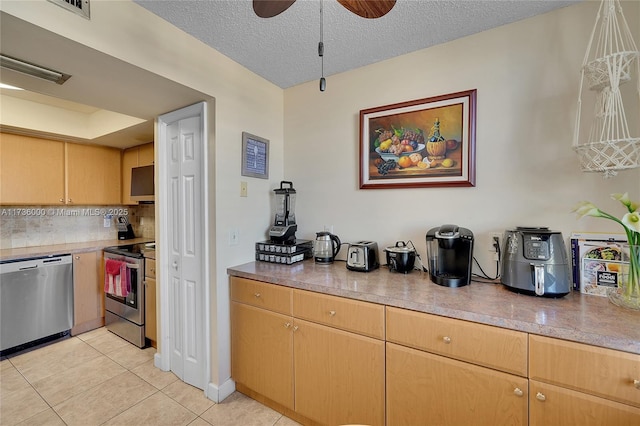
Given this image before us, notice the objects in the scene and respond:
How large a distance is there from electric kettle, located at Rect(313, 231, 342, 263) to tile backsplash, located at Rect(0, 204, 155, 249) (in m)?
2.71

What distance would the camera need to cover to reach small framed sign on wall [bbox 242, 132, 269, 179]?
2.02m

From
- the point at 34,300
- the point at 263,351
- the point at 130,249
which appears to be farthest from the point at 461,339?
the point at 34,300

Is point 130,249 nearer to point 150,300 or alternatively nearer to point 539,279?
point 150,300

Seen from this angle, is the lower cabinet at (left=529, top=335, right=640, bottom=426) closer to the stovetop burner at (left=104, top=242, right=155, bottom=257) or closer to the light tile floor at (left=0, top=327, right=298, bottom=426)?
the light tile floor at (left=0, top=327, right=298, bottom=426)

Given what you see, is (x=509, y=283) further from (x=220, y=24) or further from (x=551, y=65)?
(x=220, y=24)

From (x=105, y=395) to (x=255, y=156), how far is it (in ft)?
6.80

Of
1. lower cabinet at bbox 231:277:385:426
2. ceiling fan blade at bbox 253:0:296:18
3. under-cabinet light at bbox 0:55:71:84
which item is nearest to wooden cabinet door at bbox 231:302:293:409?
lower cabinet at bbox 231:277:385:426

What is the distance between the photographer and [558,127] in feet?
4.75

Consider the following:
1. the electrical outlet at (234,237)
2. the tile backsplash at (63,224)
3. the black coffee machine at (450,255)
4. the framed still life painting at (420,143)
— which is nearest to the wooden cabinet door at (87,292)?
the tile backsplash at (63,224)

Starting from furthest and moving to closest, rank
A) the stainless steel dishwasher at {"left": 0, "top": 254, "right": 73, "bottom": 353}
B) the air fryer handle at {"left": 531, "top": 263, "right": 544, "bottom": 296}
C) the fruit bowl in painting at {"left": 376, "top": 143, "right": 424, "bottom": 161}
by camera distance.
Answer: the stainless steel dishwasher at {"left": 0, "top": 254, "right": 73, "bottom": 353}
the fruit bowl in painting at {"left": 376, "top": 143, "right": 424, "bottom": 161}
the air fryer handle at {"left": 531, "top": 263, "right": 544, "bottom": 296}

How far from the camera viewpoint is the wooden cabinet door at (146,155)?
302 cm

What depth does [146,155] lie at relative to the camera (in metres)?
3.09

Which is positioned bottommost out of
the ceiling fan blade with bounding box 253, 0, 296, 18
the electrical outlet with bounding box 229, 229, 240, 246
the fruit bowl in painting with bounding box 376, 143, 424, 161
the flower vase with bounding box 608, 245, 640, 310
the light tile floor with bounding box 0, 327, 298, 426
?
the light tile floor with bounding box 0, 327, 298, 426

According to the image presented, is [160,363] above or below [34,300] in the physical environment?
below
